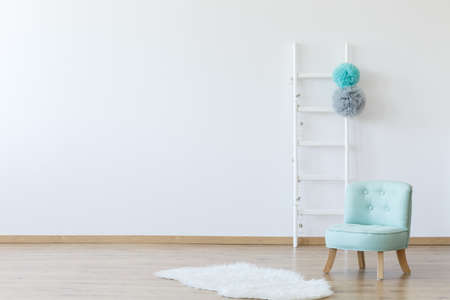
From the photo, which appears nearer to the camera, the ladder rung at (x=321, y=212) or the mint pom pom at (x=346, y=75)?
the mint pom pom at (x=346, y=75)

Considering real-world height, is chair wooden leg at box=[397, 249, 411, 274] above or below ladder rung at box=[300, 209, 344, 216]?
below

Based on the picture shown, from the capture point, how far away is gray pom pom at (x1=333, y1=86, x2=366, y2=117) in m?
5.68

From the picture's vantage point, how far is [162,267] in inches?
188

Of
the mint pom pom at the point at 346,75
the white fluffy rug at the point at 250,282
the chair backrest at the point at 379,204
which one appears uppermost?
the mint pom pom at the point at 346,75

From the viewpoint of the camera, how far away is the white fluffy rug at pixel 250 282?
3795 millimetres

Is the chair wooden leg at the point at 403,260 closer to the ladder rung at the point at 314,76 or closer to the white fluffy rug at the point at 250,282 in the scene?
the white fluffy rug at the point at 250,282

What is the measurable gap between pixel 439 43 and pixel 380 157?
125 centimetres

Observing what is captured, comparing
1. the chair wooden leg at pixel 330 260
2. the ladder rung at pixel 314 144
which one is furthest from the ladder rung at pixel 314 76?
the chair wooden leg at pixel 330 260

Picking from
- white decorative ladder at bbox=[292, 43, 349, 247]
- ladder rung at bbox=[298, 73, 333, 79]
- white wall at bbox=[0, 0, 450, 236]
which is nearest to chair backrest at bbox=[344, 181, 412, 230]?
white decorative ladder at bbox=[292, 43, 349, 247]

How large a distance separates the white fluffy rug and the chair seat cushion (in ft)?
1.18

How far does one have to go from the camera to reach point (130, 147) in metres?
6.08

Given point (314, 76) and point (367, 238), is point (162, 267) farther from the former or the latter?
point (314, 76)

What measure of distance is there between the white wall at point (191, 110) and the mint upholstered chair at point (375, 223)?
121cm

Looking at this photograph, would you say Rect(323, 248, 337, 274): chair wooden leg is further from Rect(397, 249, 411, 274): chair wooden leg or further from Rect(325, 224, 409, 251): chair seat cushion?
Rect(397, 249, 411, 274): chair wooden leg
